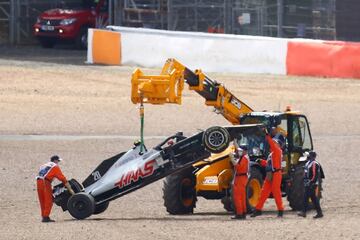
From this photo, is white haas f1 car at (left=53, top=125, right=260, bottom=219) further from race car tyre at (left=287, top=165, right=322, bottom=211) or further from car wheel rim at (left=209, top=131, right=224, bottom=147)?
race car tyre at (left=287, top=165, right=322, bottom=211)

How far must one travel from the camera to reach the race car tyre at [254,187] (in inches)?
753

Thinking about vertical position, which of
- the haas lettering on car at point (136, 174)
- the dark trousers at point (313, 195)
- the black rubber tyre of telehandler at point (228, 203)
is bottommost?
the black rubber tyre of telehandler at point (228, 203)

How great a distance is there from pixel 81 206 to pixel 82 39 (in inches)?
1107

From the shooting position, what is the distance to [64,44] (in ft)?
155

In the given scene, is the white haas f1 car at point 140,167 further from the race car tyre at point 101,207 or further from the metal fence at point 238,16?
the metal fence at point 238,16

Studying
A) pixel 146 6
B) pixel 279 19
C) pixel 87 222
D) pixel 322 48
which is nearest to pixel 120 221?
pixel 87 222

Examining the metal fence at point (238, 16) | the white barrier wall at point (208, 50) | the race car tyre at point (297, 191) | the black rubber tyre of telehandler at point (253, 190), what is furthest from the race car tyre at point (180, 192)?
the metal fence at point (238, 16)

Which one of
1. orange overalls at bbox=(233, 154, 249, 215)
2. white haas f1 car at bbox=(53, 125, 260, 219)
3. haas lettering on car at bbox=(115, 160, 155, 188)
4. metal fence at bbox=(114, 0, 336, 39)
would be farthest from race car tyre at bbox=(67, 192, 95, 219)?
metal fence at bbox=(114, 0, 336, 39)

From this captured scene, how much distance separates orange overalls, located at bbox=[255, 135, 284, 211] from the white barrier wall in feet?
57.0

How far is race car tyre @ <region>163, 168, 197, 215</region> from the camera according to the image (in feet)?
63.1

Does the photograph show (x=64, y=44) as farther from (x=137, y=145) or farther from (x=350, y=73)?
(x=137, y=145)

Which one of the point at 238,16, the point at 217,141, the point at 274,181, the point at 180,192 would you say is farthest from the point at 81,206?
the point at 238,16

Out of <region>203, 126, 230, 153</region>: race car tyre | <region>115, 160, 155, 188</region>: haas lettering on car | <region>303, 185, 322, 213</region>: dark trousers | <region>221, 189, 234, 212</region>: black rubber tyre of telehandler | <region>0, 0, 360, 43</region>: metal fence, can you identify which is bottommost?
<region>221, 189, 234, 212</region>: black rubber tyre of telehandler

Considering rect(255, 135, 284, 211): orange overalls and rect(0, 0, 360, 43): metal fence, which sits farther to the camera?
rect(0, 0, 360, 43): metal fence
